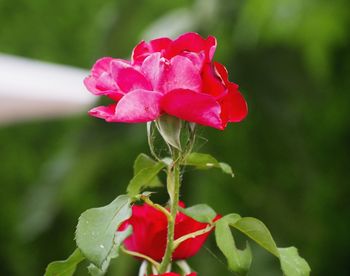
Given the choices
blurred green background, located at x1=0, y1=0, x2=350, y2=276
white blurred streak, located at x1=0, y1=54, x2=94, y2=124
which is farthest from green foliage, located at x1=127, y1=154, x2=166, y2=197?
white blurred streak, located at x1=0, y1=54, x2=94, y2=124

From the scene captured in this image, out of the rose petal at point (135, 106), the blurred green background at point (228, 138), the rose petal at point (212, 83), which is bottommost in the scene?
the blurred green background at point (228, 138)

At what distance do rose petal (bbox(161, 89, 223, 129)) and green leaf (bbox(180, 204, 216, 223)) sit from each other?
0.06 m

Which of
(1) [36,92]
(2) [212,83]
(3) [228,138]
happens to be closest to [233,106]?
(2) [212,83]

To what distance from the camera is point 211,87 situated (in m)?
0.33

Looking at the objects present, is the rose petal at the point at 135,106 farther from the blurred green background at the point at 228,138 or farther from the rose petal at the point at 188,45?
the blurred green background at the point at 228,138

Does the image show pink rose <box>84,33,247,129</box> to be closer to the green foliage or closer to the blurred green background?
the green foliage

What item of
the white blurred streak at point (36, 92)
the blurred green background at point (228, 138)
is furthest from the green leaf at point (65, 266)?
the white blurred streak at point (36, 92)

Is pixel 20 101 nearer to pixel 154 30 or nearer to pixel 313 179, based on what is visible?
pixel 154 30

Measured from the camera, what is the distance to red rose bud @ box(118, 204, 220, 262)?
1.19 ft

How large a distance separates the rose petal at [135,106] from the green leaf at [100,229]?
39mm

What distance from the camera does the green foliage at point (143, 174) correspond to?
36cm

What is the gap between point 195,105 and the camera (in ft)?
1.02

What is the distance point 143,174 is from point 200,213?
1.2 inches

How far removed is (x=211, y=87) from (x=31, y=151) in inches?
79.0
